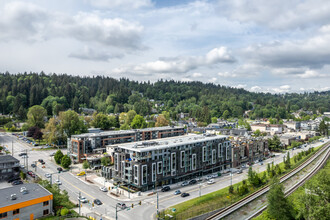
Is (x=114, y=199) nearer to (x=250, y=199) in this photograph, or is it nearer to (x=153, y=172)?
(x=153, y=172)

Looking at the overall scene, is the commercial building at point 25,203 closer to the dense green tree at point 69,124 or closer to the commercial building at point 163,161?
the commercial building at point 163,161

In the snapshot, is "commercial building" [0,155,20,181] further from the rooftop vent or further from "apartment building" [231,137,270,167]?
"apartment building" [231,137,270,167]

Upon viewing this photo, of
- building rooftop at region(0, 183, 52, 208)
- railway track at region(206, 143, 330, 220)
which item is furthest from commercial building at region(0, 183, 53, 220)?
railway track at region(206, 143, 330, 220)

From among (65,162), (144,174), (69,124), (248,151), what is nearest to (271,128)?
(248,151)

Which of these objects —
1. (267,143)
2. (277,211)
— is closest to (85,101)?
(267,143)

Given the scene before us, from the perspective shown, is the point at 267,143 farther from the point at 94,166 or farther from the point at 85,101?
the point at 85,101

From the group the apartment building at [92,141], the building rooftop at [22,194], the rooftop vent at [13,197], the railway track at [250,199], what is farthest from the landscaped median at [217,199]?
the apartment building at [92,141]

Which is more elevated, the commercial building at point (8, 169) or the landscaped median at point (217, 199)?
the commercial building at point (8, 169)
